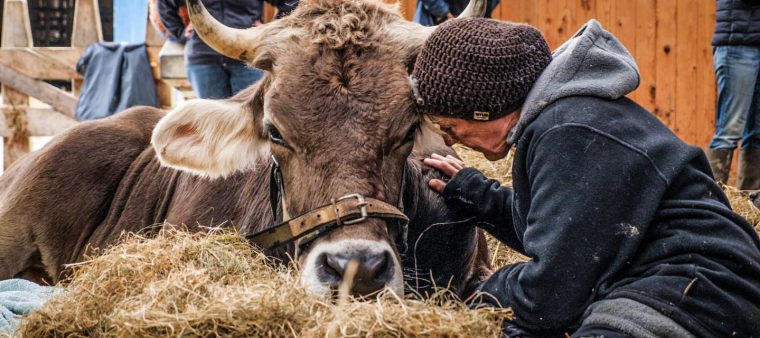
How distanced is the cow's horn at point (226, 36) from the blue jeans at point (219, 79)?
2858 millimetres

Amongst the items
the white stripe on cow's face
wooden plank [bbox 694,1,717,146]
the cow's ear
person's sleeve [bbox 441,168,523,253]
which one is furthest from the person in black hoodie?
wooden plank [bbox 694,1,717,146]

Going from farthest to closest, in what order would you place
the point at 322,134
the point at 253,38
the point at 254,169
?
the point at 254,169 → the point at 253,38 → the point at 322,134

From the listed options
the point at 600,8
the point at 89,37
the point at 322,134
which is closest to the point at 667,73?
the point at 600,8

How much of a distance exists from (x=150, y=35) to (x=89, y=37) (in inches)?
48.0

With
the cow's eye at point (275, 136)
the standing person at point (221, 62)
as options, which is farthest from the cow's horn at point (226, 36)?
the standing person at point (221, 62)

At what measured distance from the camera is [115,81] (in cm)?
1057

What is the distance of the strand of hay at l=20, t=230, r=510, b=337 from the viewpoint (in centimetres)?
269

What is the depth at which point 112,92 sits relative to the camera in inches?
413

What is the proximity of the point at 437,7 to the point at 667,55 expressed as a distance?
140 inches

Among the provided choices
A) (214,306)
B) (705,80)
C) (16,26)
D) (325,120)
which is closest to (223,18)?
(325,120)

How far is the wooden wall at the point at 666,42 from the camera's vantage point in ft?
33.8

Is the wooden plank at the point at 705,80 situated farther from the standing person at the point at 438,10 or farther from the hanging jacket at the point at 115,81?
the hanging jacket at the point at 115,81

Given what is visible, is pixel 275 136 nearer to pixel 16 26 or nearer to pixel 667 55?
pixel 667 55

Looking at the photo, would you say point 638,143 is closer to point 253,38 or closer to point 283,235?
point 283,235
